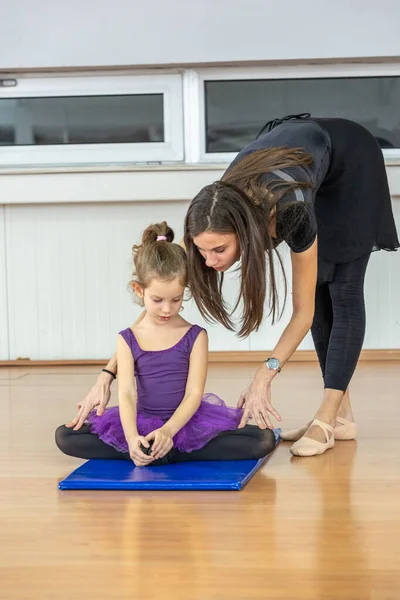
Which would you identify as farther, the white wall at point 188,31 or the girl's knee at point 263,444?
the white wall at point 188,31

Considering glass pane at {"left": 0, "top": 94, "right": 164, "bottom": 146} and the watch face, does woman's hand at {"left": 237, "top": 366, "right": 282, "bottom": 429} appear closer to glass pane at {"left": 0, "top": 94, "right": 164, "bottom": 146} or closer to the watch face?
the watch face

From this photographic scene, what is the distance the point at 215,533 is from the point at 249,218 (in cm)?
62

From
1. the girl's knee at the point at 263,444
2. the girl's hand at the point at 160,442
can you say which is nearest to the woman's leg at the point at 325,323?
the girl's knee at the point at 263,444

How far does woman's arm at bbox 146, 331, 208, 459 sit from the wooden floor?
145mm

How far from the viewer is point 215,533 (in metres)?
1.61

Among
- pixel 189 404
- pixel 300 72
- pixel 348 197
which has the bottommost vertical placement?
pixel 189 404

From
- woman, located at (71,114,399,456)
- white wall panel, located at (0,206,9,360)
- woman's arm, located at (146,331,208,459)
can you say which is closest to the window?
white wall panel, located at (0,206,9,360)

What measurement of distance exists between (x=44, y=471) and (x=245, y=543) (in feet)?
2.51

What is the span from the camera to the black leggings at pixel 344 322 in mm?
2299

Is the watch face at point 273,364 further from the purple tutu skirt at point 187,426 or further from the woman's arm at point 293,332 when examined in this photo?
the purple tutu skirt at point 187,426

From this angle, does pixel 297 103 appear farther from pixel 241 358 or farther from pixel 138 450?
pixel 138 450

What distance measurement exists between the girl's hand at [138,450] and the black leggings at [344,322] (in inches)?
21.4

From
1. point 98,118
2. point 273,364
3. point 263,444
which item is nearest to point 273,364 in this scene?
point 273,364

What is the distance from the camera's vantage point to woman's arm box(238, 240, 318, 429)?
1.99 m
